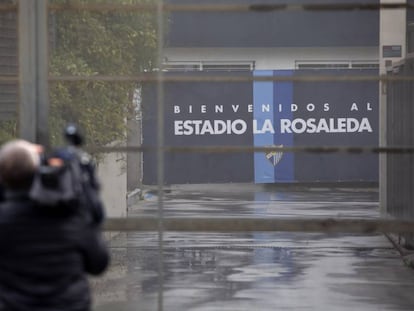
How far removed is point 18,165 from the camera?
510cm

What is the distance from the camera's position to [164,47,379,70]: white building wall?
32.4 metres

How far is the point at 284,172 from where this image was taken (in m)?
29.8

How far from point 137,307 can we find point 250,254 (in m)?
4.58

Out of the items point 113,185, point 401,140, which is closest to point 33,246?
point 401,140

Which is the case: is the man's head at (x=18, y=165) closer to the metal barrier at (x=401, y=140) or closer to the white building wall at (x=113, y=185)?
the metal barrier at (x=401, y=140)

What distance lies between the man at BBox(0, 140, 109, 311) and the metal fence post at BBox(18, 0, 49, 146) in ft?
10.2

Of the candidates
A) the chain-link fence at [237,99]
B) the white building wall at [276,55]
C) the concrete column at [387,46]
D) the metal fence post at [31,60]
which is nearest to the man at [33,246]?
the metal fence post at [31,60]

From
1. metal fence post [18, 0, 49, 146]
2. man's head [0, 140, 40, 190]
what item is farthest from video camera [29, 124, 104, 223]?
metal fence post [18, 0, 49, 146]

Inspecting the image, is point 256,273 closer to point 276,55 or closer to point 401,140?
point 401,140

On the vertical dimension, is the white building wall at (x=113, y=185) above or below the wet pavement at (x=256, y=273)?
above

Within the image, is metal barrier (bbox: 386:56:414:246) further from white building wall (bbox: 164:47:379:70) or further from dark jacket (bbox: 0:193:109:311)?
white building wall (bbox: 164:47:379:70)

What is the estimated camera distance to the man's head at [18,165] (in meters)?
5.08

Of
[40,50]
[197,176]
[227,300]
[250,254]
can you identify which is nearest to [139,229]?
[40,50]

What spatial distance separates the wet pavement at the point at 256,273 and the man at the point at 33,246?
3.15 m
